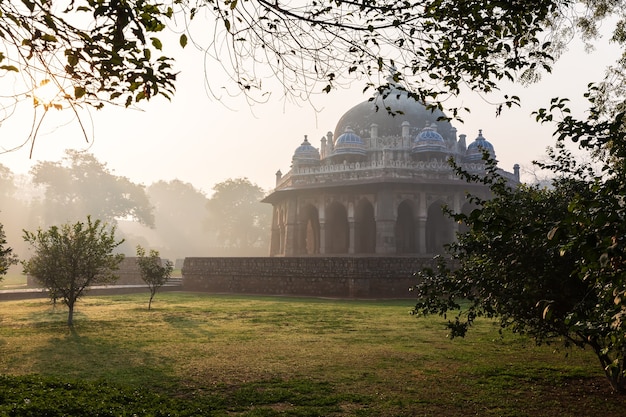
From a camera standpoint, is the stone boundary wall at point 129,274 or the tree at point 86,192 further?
the tree at point 86,192

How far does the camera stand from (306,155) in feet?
120

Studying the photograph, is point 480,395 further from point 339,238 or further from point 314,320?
point 339,238

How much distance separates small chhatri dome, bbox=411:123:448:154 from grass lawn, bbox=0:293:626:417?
66.9 feet

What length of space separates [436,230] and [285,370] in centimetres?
2685

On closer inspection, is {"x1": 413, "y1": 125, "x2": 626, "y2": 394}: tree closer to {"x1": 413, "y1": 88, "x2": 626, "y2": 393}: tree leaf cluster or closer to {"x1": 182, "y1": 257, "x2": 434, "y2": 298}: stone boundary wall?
{"x1": 413, "y1": 88, "x2": 626, "y2": 393}: tree leaf cluster

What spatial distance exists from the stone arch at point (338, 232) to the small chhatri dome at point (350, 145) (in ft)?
12.6

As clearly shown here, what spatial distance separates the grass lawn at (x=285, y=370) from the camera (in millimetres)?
5977

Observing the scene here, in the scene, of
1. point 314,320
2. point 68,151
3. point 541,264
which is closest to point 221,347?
point 314,320

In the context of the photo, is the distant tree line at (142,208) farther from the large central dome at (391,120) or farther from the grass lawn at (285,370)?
the grass lawn at (285,370)

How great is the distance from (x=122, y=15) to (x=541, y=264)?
18.2 feet

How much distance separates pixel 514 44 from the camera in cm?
566

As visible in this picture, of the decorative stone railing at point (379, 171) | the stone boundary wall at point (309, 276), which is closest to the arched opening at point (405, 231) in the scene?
the decorative stone railing at point (379, 171)

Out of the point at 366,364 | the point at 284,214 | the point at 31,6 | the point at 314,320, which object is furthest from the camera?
the point at 284,214

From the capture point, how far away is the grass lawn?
5977 millimetres
